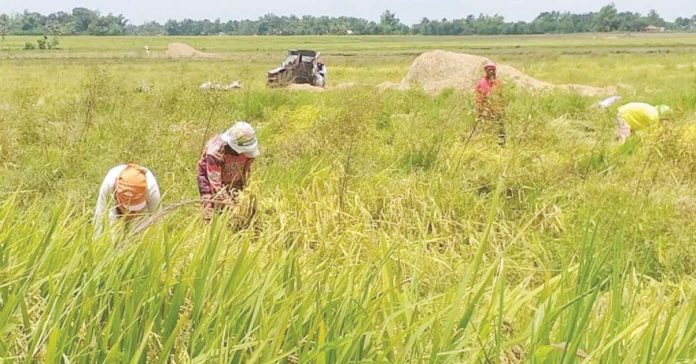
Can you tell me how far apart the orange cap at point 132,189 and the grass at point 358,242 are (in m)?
0.27

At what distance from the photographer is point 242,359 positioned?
6.90ft

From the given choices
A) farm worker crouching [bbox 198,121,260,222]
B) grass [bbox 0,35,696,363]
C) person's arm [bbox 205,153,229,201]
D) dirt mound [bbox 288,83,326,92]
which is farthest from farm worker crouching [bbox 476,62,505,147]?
dirt mound [bbox 288,83,326,92]

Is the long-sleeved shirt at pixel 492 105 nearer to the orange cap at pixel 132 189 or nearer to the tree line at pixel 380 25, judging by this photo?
the orange cap at pixel 132 189

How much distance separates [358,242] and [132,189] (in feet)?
4.33

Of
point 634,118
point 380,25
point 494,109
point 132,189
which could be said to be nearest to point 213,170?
point 132,189

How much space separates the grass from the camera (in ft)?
6.88

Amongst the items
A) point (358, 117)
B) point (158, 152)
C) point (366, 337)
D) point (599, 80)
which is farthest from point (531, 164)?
point (599, 80)

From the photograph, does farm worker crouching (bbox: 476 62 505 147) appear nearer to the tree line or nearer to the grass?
the grass

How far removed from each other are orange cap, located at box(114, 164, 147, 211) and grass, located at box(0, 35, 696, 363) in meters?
0.27

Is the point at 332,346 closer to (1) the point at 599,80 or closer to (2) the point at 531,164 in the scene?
(2) the point at 531,164

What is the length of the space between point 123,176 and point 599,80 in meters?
21.4

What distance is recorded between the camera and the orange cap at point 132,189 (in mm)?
4258

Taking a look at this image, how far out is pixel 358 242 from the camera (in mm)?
4340

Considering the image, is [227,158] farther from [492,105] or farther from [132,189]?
[492,105]
